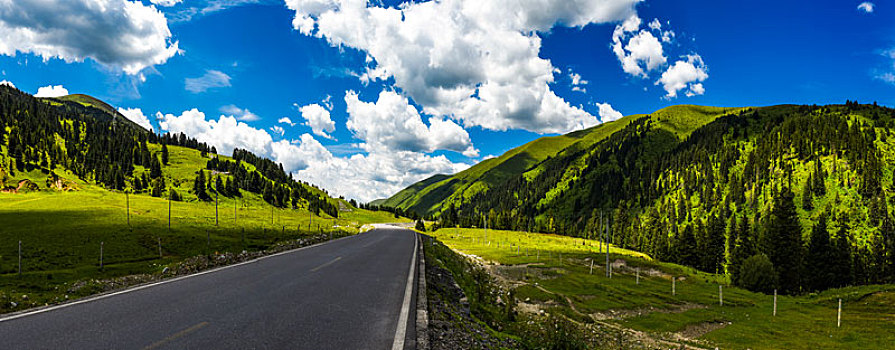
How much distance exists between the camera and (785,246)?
81.4 m

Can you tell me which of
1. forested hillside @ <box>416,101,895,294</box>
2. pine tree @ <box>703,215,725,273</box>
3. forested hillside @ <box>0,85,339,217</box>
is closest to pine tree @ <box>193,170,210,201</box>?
forested hillside @ <box>0,85,339,217</box>

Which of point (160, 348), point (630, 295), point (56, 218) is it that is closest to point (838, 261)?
point (630, 295)

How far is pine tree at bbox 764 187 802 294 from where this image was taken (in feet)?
254

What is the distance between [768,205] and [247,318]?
223 m

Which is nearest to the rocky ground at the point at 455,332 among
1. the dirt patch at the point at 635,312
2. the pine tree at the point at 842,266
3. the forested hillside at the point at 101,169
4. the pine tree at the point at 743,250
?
the dirt patch at the point at 635,312

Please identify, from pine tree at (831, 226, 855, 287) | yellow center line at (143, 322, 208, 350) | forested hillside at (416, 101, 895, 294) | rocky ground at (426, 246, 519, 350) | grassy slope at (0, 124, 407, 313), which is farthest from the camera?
forested hillside at (416, 101, 895, 294)

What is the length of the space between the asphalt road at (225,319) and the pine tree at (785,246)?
97.6 meters

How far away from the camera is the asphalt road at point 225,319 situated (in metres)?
7.21

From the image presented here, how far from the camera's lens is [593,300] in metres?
41.8

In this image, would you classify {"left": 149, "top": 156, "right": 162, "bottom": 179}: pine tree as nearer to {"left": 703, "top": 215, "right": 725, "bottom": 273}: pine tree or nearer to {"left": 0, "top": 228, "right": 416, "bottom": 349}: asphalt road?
{"left": 0, "top": 228, "right": 416, "bottom": 349}: asphalt road

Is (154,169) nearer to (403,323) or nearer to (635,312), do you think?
(635,312)

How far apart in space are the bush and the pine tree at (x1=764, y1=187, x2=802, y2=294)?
4766 mm

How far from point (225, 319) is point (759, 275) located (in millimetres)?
94373

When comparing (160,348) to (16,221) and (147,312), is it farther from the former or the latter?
(16,221)
